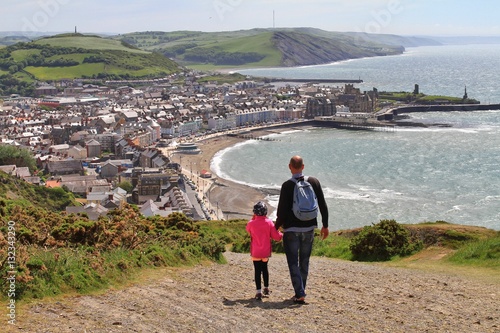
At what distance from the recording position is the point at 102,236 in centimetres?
951

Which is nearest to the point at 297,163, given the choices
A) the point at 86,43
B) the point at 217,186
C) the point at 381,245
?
the point at 381,245

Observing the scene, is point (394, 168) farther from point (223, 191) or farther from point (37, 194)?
point (37, 194)

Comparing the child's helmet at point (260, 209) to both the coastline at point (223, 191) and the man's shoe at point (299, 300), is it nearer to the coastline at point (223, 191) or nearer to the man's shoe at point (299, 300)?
the man's shoe at point (299, 300)

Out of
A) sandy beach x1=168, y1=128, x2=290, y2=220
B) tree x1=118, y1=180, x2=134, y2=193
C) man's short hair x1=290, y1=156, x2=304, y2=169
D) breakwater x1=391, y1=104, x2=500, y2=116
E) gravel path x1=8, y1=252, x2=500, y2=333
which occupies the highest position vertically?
man's short hair x1=290, y1=156, x2=304, y2=169

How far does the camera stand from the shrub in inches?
503

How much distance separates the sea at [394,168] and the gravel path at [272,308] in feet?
72.3

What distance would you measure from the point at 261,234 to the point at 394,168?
40978mm

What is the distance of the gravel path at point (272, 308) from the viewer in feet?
19.4

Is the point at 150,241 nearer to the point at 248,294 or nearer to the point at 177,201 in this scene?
the point at 248,294

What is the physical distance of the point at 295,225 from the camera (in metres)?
6.71

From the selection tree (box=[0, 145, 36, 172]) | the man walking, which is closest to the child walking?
the man walking

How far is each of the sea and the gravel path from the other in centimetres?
2205

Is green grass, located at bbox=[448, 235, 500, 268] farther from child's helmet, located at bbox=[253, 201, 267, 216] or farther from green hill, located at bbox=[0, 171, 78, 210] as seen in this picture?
green hill, located at bbox=[0, 171, 78, 210]

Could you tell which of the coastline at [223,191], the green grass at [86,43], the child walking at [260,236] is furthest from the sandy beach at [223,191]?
the green grass at [86,43]
